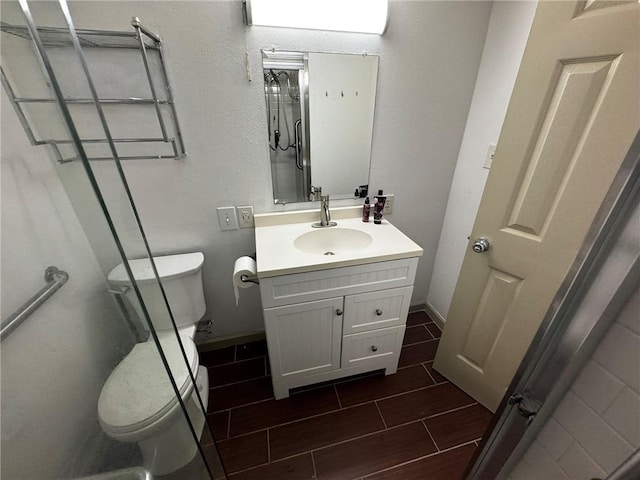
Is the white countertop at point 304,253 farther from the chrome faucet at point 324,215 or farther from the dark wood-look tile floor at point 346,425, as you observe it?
the dark wood-look tile floor at point 346,425

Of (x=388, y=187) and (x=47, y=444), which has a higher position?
(x=388, y=187)

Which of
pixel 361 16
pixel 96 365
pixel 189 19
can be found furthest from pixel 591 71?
pixel 96 365

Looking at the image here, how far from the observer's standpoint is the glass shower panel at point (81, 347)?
69cm

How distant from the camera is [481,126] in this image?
4.32 feet

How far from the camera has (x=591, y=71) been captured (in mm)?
713

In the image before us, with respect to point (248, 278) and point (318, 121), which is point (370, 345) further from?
point (318, 121)

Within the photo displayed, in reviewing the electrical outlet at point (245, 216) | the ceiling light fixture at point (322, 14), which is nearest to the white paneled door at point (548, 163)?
the ceiling light fixture at point (322, 14)

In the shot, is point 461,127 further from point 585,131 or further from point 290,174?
point 290,174

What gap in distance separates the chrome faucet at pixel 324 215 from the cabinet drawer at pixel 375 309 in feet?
1.40

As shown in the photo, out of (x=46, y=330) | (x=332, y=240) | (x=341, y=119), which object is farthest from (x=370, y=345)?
(x=46, y=330)

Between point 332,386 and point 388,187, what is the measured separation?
1.18 metres

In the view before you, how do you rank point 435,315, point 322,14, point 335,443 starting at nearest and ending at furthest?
point 322,14 → point 335,443 → point 435,315

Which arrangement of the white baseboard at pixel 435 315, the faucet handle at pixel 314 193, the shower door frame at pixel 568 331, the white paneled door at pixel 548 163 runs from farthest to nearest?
1. the white baseboard at pixel 435 315
2. the faucet handle at pixel 314 193
3. the white paneled door at pixel 548 163
4. the shower door frame at pixel 568 331

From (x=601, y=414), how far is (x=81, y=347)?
1410 millimetres
